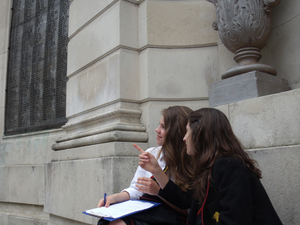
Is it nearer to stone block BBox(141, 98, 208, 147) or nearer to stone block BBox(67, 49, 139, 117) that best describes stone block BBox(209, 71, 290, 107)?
stone block BBox(141, 98, 208, 147)

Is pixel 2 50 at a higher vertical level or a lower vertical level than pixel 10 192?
higher

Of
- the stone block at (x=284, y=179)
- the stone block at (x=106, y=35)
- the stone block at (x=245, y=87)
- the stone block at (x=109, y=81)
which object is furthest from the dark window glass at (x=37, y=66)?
the stone block at (x=284, y=179)

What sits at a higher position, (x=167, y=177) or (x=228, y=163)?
(x=228, y=163)

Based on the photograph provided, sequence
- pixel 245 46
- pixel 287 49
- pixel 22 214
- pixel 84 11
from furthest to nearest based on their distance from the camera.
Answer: pixel 22 214
pixel 84 11
pixel 287 49
pixel 245 46

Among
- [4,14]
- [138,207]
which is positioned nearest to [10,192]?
[4,14]

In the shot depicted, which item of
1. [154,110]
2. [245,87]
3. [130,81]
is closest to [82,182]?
[154,110]

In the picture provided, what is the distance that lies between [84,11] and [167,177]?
3.56 metres

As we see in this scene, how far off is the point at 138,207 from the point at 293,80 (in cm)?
234

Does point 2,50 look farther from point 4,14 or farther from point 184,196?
point 184,196

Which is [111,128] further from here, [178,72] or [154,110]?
[178,72]

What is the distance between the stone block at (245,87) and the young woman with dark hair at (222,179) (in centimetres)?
121

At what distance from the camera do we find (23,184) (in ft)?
20.8

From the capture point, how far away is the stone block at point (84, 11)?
15.3ft

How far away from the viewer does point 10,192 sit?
659cm
